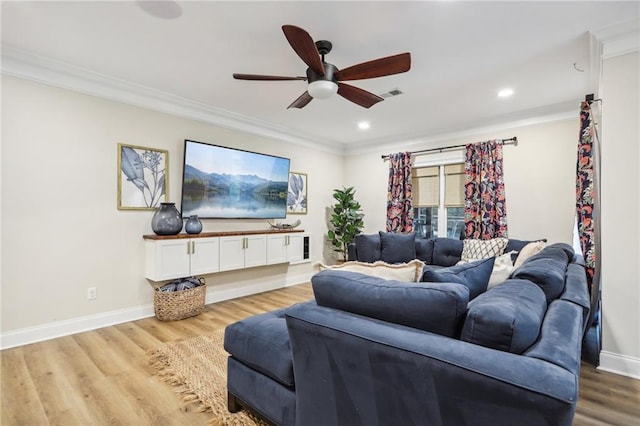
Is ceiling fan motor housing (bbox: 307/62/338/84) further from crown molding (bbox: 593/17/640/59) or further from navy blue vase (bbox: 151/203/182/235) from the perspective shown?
navy blue vase (bbox: 151/203/182/235)

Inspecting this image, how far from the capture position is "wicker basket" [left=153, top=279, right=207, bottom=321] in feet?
11.4

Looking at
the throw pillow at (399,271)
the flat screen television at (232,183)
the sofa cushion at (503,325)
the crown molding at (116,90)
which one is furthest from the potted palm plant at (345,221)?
the sofa cushion at (503,325)

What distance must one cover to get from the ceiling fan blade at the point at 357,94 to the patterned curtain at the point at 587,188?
2.00 metres

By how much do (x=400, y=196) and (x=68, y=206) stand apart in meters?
4.62

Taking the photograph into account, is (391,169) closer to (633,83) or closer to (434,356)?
(633,83)

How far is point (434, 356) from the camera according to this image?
97 centimetres

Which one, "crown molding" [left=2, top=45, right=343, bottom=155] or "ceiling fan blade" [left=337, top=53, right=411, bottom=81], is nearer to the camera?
"ceiling fan blade" [left=337, top=53, right=411, bottom=81]

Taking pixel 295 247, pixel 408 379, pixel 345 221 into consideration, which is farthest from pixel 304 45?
pixel 345 221

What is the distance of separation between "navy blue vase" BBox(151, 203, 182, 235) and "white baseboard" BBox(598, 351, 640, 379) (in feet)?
13.8

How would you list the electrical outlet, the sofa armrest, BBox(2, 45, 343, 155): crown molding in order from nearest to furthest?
the sofa armrest, BBox(2, 45, 343, 155): crown molding, the electrical outlet

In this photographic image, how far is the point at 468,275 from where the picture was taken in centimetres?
153

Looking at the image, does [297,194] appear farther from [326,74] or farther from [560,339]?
[560,339]

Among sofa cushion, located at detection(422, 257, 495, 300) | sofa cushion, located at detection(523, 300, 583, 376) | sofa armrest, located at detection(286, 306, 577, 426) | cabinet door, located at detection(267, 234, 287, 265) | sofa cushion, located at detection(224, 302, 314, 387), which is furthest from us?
cabinet door, located at detection(267, 234, 287, 265)

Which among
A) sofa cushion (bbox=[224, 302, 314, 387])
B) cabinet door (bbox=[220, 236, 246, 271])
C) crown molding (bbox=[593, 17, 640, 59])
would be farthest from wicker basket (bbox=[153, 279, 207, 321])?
crown molding (bbox=[593, 17, 640, 59])
